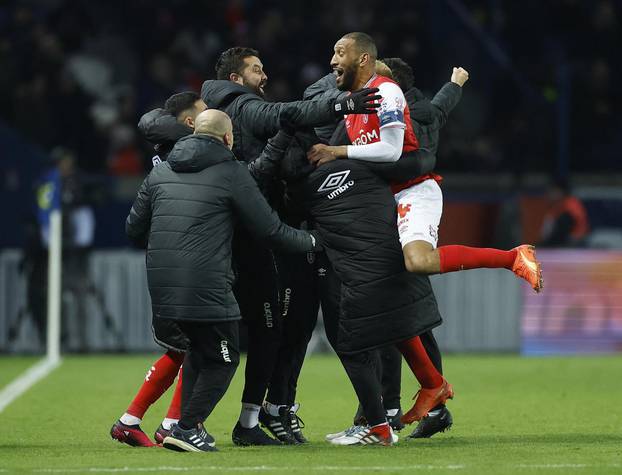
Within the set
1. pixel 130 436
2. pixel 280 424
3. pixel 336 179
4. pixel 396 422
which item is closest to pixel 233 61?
pixel 336 179

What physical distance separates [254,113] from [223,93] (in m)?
0.38

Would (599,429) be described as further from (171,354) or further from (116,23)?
(116,23)

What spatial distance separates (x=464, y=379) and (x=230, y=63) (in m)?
5.27

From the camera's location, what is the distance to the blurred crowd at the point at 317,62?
59.8 feet

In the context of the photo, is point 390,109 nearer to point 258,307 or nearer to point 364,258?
point 364,258

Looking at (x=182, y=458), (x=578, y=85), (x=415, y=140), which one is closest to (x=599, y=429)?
(x=415, y=140)

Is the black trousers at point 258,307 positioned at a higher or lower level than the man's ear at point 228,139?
lower

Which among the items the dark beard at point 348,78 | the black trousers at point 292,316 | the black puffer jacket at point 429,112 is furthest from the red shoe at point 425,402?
the dark beard at point 348,78

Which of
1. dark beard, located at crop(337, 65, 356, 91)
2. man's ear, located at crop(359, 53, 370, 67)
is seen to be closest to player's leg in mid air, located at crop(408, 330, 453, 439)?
dark beard, located at crop(337, 65, 356, 91)

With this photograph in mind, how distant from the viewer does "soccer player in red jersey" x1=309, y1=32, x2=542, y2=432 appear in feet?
26.6

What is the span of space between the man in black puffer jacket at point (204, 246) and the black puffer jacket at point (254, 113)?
11.1 inches

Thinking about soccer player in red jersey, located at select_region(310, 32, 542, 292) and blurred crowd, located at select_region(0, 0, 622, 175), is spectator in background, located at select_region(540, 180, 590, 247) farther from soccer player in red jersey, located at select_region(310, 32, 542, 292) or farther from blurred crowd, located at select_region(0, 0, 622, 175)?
soccer player in red jersey, located at select_region(310, 32, 542, 292)

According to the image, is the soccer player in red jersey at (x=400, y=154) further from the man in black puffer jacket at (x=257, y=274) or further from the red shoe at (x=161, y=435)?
the red shoe at (x=161, y=435)

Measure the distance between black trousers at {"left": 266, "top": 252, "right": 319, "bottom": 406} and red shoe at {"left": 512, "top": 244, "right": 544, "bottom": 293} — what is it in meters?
1.18
